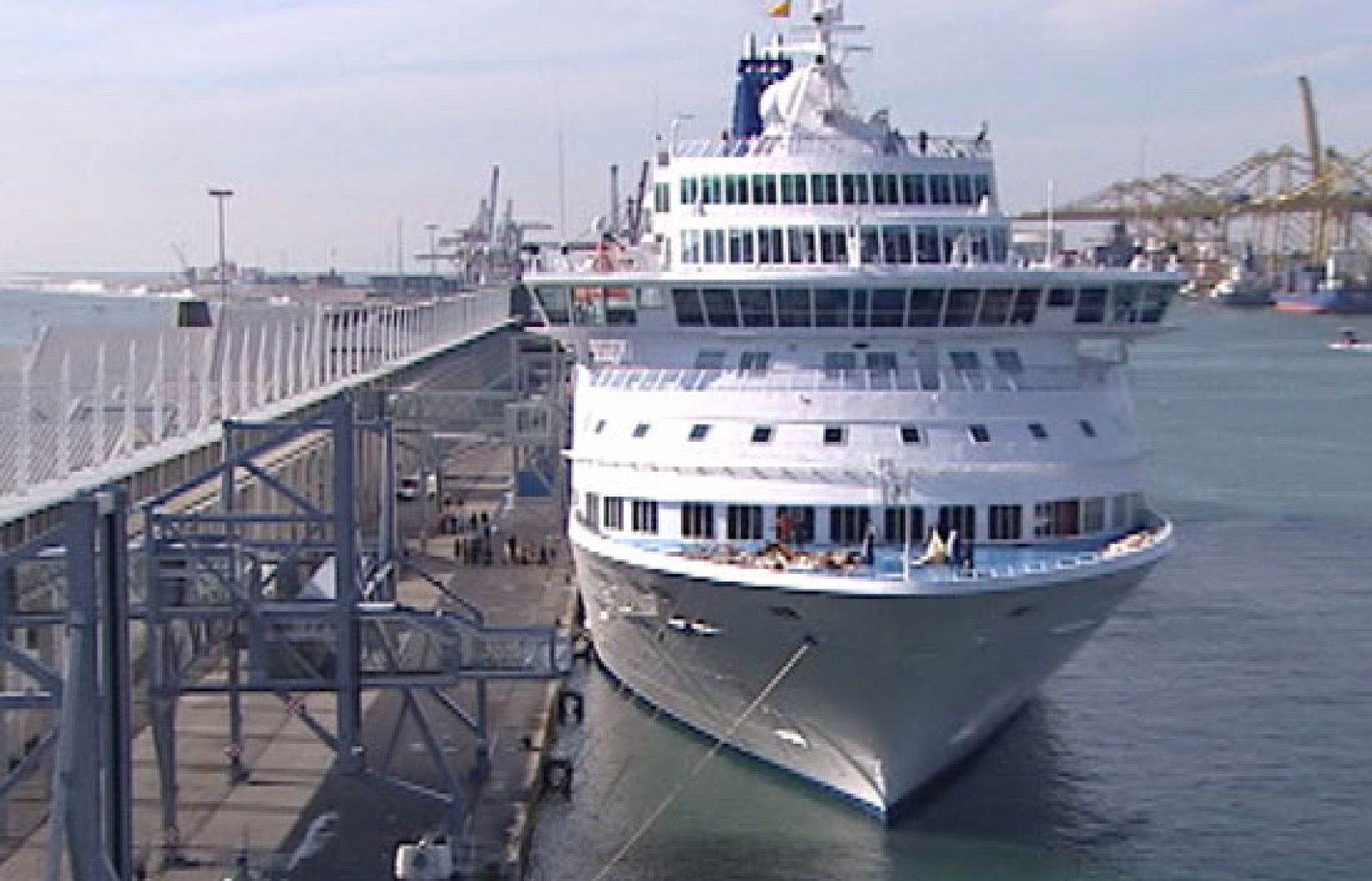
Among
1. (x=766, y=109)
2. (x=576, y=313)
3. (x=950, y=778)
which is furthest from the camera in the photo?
(x=766, y=109)

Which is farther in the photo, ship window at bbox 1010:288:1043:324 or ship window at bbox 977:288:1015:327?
ship window at bbox 1010:288:1043:324

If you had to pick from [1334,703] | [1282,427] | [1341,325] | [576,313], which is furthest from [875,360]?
[1341,325]

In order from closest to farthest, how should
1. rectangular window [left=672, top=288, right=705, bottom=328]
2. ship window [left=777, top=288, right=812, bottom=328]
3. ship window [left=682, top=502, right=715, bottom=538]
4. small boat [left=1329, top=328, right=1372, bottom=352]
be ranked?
ship window [left=682, top=502, right=715, bottom=538] < ship window [left=777, top=288, right=812, bottom=328] < rectangular window [left=672, top=288, right=705, bottom=328] < small boat [left=1329, top=328, right=1372, bottom=352]

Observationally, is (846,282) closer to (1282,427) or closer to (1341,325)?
(1282,427)

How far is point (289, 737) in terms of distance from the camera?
25.2 meters

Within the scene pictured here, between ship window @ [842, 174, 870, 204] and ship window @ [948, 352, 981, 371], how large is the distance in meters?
3.24

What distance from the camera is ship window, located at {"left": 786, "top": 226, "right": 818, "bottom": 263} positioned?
25.9 metres

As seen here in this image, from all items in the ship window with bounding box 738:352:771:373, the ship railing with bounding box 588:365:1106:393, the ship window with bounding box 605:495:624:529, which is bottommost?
the ship window with bounding box 605:495:624:529

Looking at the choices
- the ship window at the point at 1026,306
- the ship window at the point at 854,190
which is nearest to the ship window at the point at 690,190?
the ship window at the point at 854,190

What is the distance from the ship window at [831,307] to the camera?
24.2m

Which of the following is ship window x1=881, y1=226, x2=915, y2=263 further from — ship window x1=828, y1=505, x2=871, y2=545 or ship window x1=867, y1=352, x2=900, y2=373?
ship window x1=828, y1=505, x2=871, y2=545

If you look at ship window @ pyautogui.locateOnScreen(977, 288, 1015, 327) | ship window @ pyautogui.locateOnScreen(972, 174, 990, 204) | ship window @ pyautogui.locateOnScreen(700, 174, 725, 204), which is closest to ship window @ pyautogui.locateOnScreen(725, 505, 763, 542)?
ship window @ pyautogui.locateOnScreen(977, 288, 1015, 327)

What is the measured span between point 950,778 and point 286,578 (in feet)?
30.1

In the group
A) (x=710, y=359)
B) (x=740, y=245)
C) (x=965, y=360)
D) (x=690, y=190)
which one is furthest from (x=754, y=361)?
(x=690, y=190)
